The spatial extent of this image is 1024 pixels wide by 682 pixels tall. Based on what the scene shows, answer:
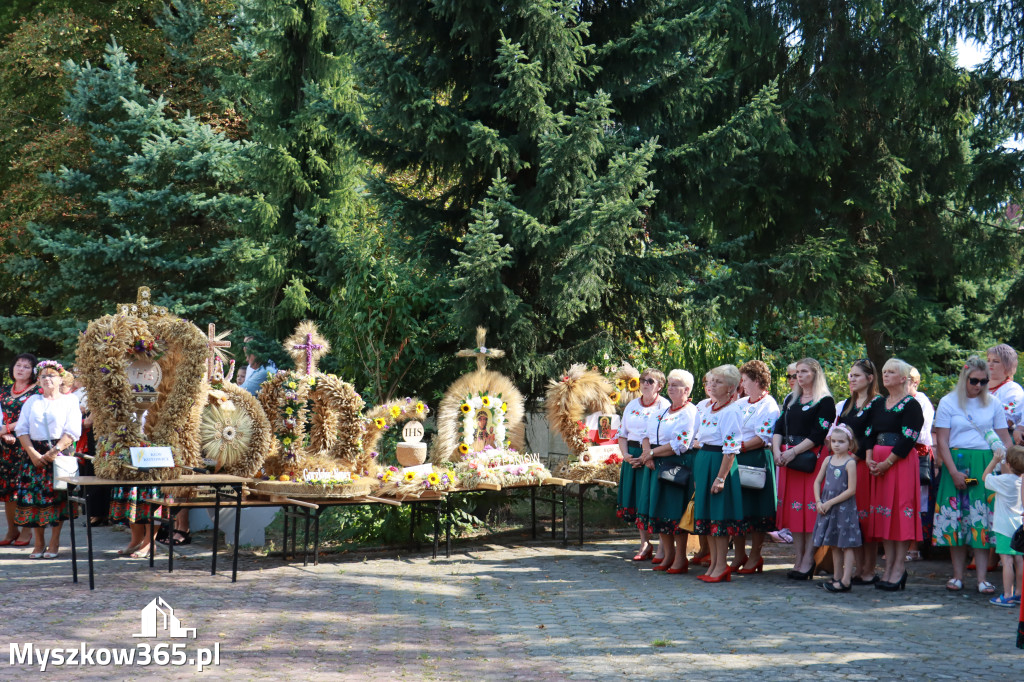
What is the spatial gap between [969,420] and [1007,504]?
1021 mm

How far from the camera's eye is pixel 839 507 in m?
8.48

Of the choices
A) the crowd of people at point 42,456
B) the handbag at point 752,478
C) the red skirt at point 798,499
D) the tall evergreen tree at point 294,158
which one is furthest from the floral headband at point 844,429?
the tall evergreen tree at point 294,158

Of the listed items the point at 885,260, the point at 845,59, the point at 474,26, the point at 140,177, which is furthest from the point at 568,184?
the point at 140,177

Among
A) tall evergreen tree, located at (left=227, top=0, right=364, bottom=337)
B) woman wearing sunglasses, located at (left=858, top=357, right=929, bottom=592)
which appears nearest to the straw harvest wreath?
woman wearing sunglasses, located at (left=858, top=357, right=929, bottom=592)

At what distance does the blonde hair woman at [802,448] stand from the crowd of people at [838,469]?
12 mm

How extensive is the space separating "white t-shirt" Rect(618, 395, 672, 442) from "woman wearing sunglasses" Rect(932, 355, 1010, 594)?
2.44m

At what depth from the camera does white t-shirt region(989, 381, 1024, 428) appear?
8.44 meters

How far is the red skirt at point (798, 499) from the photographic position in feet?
29.4

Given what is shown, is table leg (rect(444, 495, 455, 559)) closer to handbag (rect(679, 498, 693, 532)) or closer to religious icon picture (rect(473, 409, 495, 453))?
religious icon picture (rect(473, 409, 495, 453))

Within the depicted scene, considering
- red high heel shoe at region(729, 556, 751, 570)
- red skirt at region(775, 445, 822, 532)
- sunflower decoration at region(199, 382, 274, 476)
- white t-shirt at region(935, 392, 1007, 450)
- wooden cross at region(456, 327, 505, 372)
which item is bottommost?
red high heel shoe at region(729, 556, 751, 570)

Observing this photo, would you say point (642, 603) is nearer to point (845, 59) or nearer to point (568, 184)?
point (568, 184)

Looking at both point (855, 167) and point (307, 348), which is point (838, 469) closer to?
point (307, 348)

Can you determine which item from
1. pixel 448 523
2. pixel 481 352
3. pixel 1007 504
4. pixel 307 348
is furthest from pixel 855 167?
pixel 307 348

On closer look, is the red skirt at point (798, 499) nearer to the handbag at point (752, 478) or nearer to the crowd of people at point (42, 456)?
the handbag at point (752, 478)
